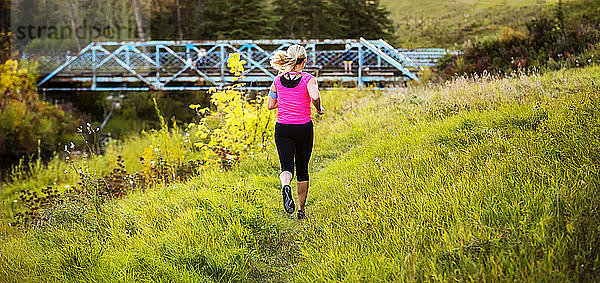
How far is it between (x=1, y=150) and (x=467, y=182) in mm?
11442

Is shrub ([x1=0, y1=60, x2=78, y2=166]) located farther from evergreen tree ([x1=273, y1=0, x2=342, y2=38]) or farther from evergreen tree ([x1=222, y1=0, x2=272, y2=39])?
evergreen tree ([x1=273, y1=0, x2=342, y2=38])

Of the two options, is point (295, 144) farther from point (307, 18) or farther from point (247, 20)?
point (307, 18)

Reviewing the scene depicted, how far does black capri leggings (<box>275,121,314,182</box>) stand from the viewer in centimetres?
392

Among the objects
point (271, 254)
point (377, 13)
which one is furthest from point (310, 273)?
point (377, 13)

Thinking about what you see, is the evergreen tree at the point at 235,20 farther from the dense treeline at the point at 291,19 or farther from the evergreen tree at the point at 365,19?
the evergreen tree at the point at 365,19

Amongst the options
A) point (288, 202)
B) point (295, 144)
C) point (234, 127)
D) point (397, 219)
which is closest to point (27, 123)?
point (234, 127)

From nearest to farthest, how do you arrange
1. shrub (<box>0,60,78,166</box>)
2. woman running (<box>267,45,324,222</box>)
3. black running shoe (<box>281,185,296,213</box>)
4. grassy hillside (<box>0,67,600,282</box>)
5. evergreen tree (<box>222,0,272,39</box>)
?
grassy hillside (<box>0,67,600,282</box>), black running shoe (<box>281,185,296,213</box>), woman running (<box>267,45,324,222</box>), shrub (<box>0,60,78,166</box>), evergreen tree (<box>222,0,272,39</box>)

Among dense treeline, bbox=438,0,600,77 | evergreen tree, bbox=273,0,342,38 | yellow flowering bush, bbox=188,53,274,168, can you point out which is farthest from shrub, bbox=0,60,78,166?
evergreen tree, bbox=273,0,342,38

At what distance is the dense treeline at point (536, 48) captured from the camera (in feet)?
31.4

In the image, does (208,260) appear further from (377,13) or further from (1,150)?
(377,13)

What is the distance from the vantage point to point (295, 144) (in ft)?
13.1

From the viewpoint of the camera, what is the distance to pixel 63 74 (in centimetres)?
1509

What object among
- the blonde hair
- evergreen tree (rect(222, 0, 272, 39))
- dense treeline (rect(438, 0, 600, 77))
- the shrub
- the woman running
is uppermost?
evergreen tree (rect(222, 0, 272, 39))

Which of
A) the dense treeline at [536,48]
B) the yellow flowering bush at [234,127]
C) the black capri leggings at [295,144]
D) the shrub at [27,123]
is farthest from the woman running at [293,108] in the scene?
the shrub at [27,123]
